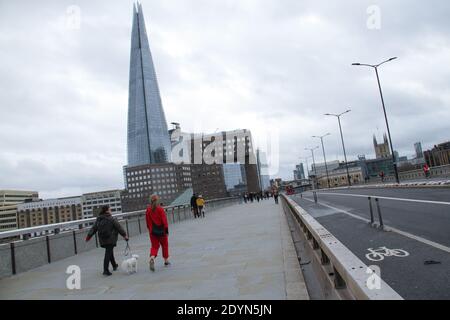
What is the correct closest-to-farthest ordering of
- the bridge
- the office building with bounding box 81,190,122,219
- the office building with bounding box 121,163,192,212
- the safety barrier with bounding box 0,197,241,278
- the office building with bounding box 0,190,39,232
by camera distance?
the bridge → the safety barrier with bounding box 0,197,241,278 → the office building with bounding box 0,190,39,232 → the office building with bounding box 81,190,122,219 → the office building with bounding box 121,163,192,212

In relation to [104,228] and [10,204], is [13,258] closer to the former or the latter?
[104,228]

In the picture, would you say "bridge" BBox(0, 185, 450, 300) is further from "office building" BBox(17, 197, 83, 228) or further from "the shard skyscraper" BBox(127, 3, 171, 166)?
"the shard skyscraper" BBox(127, 3, 171, 166)

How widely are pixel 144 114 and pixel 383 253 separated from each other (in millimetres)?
156124

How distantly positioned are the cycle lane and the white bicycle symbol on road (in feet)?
0.29

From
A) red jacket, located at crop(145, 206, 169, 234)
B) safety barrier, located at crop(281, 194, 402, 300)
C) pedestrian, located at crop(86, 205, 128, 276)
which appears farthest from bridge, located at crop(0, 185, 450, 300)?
red jacket, located at crop(145, 206, 169, 234)

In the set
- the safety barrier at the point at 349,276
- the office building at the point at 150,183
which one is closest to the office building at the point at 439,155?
the office building at the point at 150,183

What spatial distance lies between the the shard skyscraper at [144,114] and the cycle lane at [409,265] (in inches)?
6058

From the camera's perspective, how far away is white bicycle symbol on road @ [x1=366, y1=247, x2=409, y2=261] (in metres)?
7.51

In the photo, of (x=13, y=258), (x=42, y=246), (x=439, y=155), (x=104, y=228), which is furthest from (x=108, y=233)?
(x=439, y=155)

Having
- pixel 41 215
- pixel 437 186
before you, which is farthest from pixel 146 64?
pixel 437 186

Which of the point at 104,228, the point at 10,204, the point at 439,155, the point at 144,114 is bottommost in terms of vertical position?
the point at 104,228

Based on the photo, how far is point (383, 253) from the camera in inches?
310

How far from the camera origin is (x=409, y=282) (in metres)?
5.54
